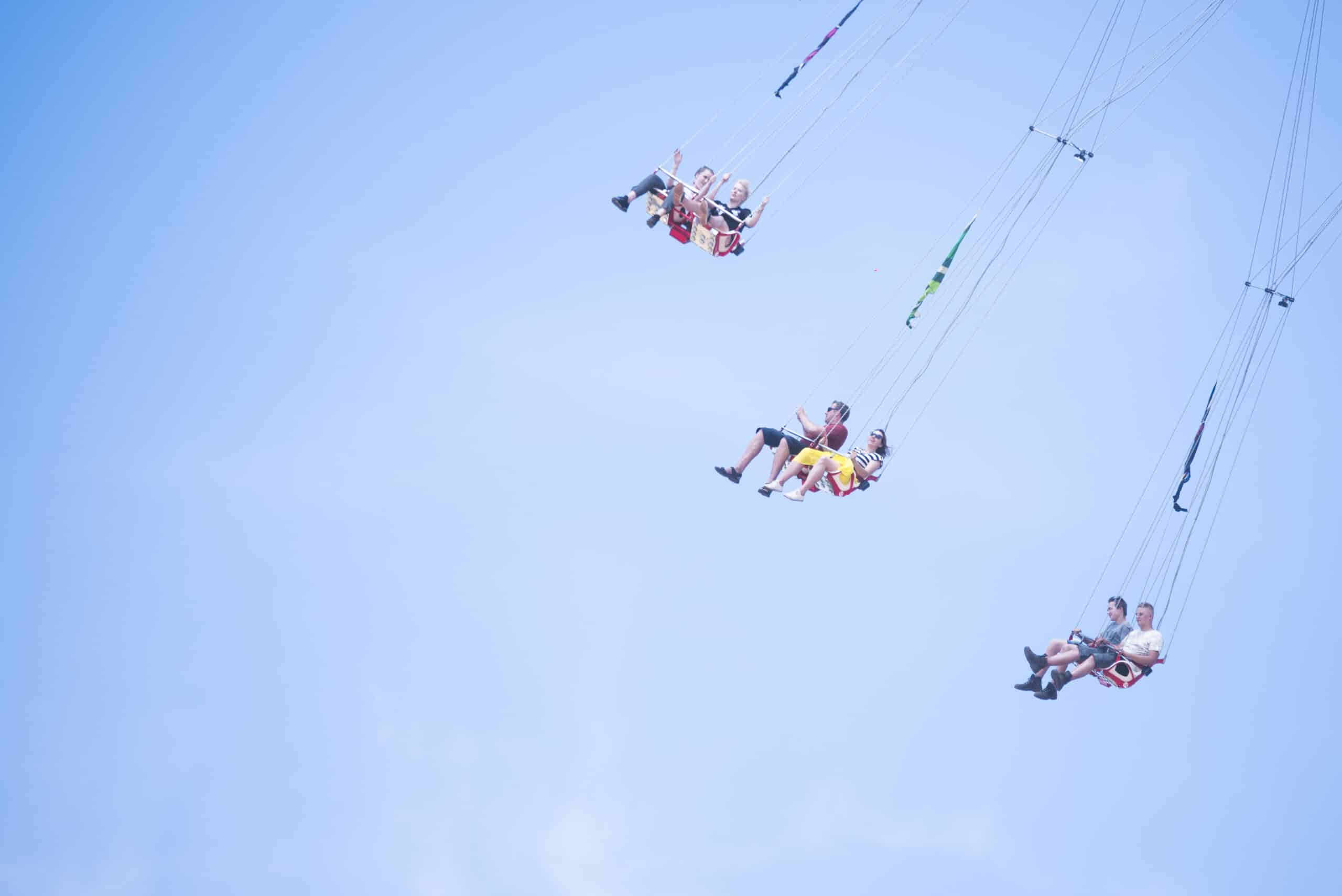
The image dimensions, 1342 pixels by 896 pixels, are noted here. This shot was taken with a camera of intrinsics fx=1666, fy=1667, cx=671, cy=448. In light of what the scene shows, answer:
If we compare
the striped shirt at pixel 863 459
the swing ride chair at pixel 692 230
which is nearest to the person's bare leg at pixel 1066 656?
the striped shirt at pixel 863 459

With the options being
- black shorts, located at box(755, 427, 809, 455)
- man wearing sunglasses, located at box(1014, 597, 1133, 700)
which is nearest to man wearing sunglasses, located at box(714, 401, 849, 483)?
black shorts, located at box(755, 427, 809, 455)

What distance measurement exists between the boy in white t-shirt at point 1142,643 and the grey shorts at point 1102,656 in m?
0.06

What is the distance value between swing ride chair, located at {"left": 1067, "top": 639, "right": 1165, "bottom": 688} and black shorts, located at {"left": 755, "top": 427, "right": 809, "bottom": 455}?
377cm

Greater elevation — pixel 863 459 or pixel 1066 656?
pixel 863 459

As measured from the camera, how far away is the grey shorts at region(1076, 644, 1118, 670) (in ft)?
55.4

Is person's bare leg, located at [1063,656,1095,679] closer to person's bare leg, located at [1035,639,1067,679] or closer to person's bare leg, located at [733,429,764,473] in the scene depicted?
person's bare leg, located at [1035,639,1067,679]

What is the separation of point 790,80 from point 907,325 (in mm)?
2719

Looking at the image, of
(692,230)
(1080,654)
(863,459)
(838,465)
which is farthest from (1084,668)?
(692,230)

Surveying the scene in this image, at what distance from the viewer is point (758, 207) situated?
16.8 m

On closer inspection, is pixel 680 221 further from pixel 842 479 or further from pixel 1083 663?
pixel 1083 663

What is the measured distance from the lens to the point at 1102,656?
16891 mm

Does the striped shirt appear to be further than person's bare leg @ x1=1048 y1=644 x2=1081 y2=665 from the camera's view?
No

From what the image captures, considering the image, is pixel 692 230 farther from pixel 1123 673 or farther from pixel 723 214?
pixel 1123 673

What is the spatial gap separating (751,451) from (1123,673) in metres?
4.39
